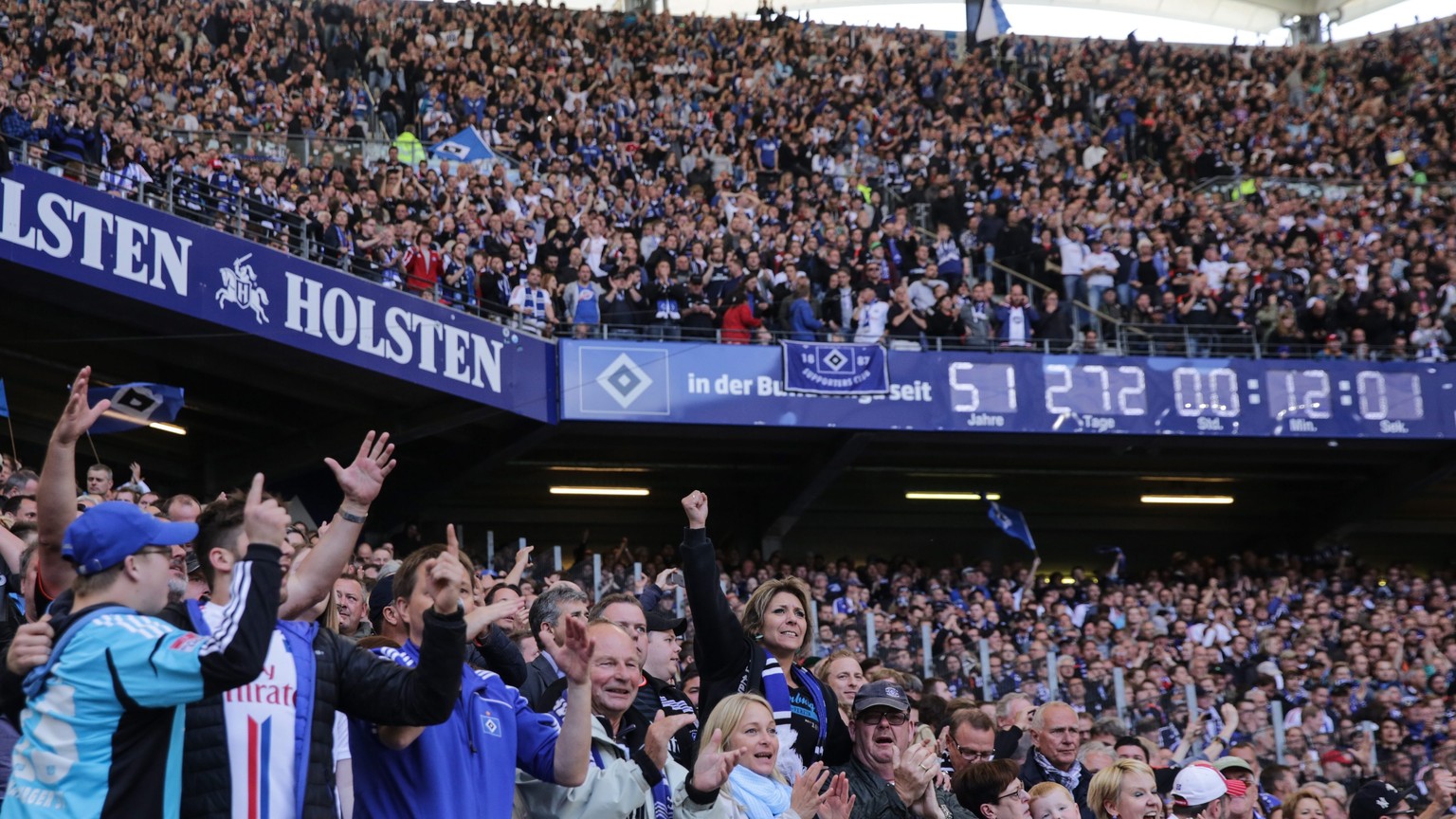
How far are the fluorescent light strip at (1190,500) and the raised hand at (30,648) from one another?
2188 cm

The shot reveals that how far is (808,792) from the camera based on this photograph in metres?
5.18

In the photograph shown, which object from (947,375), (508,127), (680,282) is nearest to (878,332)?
(947,375)

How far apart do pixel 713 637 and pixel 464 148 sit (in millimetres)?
15288

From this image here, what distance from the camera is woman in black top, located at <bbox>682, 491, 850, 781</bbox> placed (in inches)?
230

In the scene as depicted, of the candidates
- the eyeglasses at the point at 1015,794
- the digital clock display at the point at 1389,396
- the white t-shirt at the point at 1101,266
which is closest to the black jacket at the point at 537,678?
the eyeglasses at the point at 1015,794

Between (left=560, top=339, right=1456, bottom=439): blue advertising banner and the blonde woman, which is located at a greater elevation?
(left=560, top=339, right=1456, bottom=439): blue advertising banner

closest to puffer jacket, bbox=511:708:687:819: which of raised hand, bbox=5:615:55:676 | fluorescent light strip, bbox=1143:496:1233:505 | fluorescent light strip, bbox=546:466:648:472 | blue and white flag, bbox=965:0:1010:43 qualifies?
raised hand, bbox=5:615:55:676

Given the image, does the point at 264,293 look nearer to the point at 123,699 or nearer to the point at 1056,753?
the point at 1056,753

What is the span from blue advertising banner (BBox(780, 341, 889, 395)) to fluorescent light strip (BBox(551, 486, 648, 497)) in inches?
166

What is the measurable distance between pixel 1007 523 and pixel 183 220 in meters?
11.0

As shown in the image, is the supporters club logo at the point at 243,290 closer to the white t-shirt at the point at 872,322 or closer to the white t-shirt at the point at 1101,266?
the white t-shirt at the point at 872,322

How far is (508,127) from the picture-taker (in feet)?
69.1

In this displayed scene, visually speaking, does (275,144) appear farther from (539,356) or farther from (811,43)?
(811,43)

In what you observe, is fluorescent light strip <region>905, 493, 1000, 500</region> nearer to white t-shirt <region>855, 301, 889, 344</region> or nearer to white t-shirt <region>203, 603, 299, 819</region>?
white t-shirt <region>855, 301, 889, 344</region>
